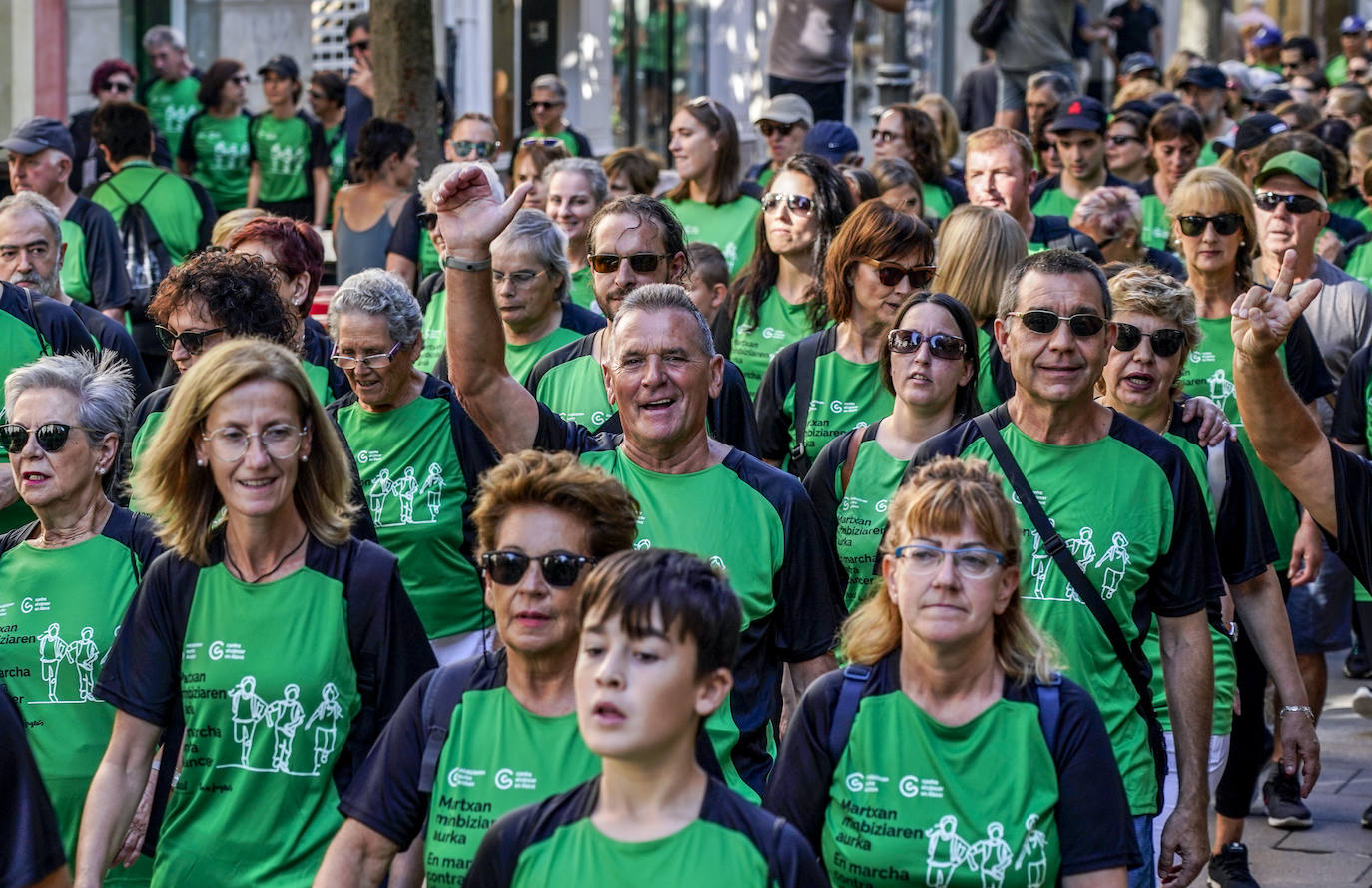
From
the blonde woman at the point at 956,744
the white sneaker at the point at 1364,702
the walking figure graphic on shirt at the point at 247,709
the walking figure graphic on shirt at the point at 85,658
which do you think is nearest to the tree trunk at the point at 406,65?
the white sneaker at the point at 1364,702

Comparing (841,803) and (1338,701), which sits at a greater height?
(841,803)

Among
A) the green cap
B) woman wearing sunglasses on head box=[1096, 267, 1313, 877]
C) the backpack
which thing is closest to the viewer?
woman wearing sunglasses on head box=[1096, 267, 1313, 877]

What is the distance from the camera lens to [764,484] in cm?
510

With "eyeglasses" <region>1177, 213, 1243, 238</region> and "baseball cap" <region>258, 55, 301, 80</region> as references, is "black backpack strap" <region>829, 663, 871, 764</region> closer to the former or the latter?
"eyeglasses" <region>1177, 213, 1243, 238</region>

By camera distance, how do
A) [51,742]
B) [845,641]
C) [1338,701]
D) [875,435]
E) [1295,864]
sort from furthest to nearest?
[1338,701] < [1295,864] < [875,435] < [51,742] < [845,641]

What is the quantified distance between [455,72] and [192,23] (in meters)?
2.70

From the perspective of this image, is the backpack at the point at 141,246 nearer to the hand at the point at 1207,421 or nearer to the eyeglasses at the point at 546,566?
the hand at the point at 1207,421

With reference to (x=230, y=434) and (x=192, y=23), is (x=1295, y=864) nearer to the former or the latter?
(x=230, y=434)

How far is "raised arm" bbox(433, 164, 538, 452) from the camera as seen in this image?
530cm

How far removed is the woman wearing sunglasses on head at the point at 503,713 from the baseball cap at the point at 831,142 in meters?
7.93

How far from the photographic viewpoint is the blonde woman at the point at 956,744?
4047mm

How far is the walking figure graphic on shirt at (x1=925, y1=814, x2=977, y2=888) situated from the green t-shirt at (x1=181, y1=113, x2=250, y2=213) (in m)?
12.3

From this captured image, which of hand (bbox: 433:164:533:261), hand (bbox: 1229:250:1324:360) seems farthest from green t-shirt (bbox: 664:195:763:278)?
hand (bbox: 1229:250:1324:360)

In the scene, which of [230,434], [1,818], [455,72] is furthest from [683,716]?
[455,72]
